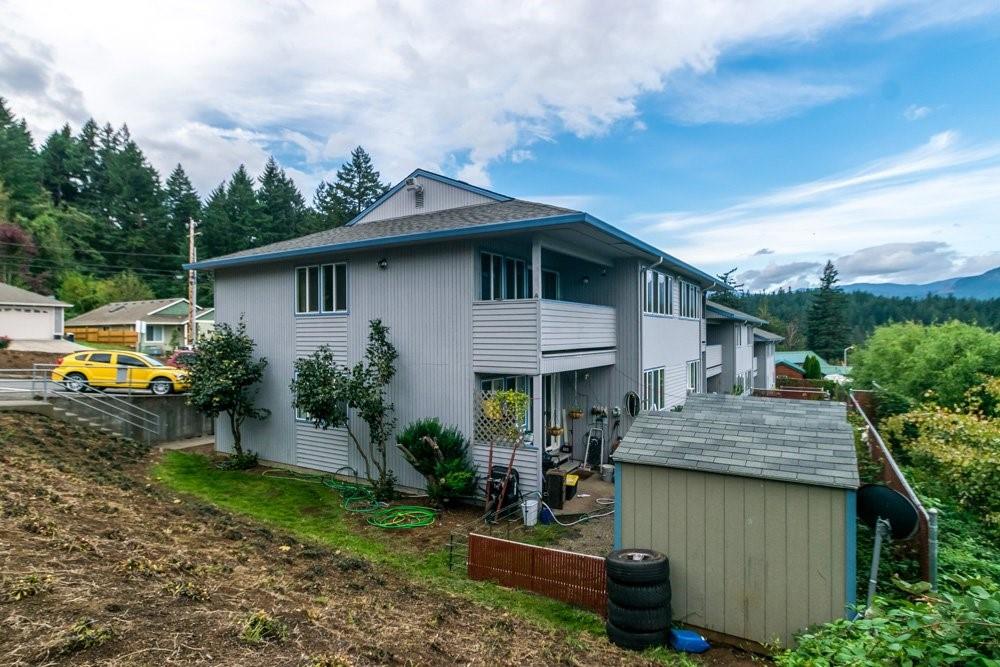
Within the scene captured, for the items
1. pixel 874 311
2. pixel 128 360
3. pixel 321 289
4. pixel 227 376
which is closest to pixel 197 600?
pixel 321 289

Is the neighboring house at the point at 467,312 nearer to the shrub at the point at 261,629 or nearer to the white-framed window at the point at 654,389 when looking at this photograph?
the white-framed window at the point at 654,389

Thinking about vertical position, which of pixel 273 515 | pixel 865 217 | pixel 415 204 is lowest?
pixel 273 515

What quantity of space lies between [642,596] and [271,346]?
11557 millimetres

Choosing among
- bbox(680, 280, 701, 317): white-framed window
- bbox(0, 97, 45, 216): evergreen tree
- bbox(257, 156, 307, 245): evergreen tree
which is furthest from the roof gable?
bbox(0, 97, 45, 216): evergreen tree

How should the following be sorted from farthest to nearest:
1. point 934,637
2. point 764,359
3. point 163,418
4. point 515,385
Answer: point 764,359 < point 163,418 < point 515,385 < point 934,637

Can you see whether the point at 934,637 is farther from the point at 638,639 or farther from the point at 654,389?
the point at 654,389

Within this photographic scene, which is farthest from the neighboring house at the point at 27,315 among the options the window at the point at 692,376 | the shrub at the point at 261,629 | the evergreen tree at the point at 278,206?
the window at the point at 692,376

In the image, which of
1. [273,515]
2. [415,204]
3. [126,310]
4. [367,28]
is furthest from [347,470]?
[126,310]

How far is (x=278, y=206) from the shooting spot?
57.1 meters

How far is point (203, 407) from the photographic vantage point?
1339 centimetres

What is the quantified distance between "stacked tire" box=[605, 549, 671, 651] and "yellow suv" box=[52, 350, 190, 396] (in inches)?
671

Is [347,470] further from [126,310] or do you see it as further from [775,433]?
[126,310]

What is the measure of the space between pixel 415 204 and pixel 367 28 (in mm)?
4532

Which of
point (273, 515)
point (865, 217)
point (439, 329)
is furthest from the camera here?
point (865, 217)
